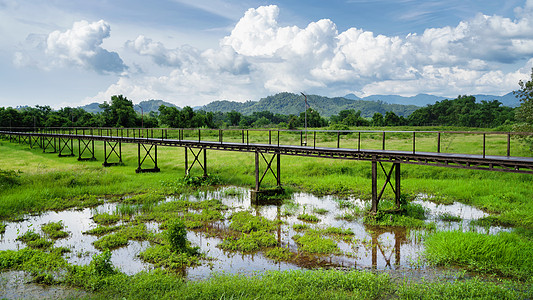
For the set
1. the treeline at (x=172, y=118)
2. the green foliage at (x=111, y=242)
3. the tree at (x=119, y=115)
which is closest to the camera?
the green foliage at (x=111, y=242)

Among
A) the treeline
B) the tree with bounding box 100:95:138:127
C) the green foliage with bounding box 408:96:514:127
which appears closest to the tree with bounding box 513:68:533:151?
the treeline

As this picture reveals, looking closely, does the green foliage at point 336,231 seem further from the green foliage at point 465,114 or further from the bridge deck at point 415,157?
the green foliage at point 465,114

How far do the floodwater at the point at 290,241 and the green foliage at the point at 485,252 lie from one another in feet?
2.24

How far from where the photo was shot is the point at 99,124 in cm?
8031

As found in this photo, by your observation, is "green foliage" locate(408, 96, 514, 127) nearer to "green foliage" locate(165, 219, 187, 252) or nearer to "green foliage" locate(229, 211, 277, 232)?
"green foliage" locate(229, 211, 277, 232)

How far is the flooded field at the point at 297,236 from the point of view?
1081 cm

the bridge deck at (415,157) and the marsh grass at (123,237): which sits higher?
the bridge deck at (415,157)

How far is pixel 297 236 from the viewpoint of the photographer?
13.3 meters

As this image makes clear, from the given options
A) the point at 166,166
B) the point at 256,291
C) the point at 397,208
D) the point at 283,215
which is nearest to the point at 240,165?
the point at 166,166

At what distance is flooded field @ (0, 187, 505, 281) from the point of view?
10.8 meters

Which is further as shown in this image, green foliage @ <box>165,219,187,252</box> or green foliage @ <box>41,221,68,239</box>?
green foliage @ <box>41,221,68,239</box>

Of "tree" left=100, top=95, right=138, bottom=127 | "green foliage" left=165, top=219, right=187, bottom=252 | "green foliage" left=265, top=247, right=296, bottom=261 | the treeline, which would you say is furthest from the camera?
"tree" left=100, top=95, right=138, bottom=127

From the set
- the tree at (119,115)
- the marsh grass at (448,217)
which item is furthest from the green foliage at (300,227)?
the tree at (119,115)

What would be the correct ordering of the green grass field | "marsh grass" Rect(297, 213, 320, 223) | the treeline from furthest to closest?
the treeline, "marsh grass" Rect(297, 213, 320, 223), the green grass field
